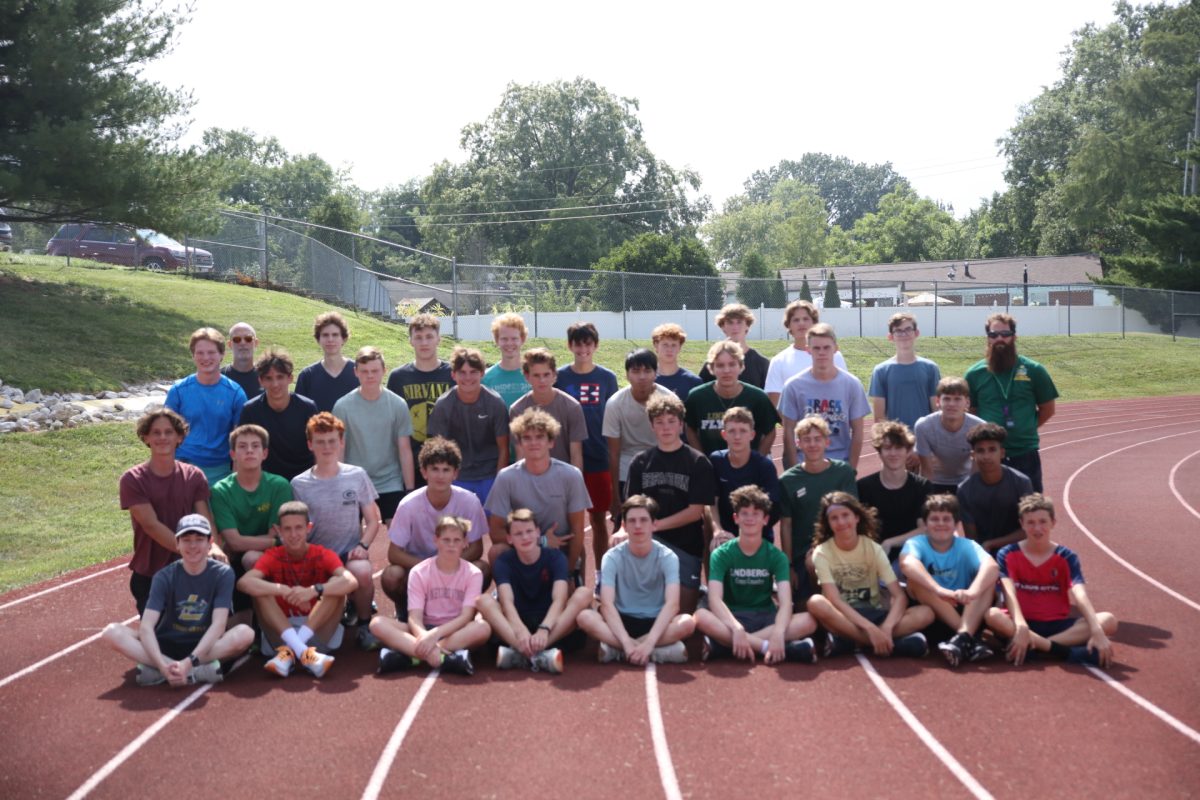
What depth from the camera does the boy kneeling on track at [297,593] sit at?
6.69 metres

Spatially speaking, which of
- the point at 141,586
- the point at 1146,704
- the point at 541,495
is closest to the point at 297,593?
the point at 141,586

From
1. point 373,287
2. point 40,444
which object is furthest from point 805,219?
point 40,444

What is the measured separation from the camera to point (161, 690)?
21.1 feet

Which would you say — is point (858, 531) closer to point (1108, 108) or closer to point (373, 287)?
point (373, 287)

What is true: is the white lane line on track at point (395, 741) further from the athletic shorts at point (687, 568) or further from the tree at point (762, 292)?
the tree at point (762, 292)

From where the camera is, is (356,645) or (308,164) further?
(308,164)

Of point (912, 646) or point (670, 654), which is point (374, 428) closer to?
point (670, 654)

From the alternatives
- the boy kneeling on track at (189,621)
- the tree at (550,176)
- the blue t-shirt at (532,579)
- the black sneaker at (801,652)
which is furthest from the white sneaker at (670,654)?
the tree at (550,176)

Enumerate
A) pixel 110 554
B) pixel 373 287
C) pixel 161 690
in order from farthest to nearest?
pixel 373 287 → pixel 110 554 → pixel 161 690

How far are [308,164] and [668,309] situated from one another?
5963cm

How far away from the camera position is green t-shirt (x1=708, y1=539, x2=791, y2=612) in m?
6.96

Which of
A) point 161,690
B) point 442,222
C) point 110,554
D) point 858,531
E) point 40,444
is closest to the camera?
point 161,690

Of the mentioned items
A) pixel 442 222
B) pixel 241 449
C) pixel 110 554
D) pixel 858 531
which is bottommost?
pixel 110 554

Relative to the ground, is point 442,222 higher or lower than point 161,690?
higher
